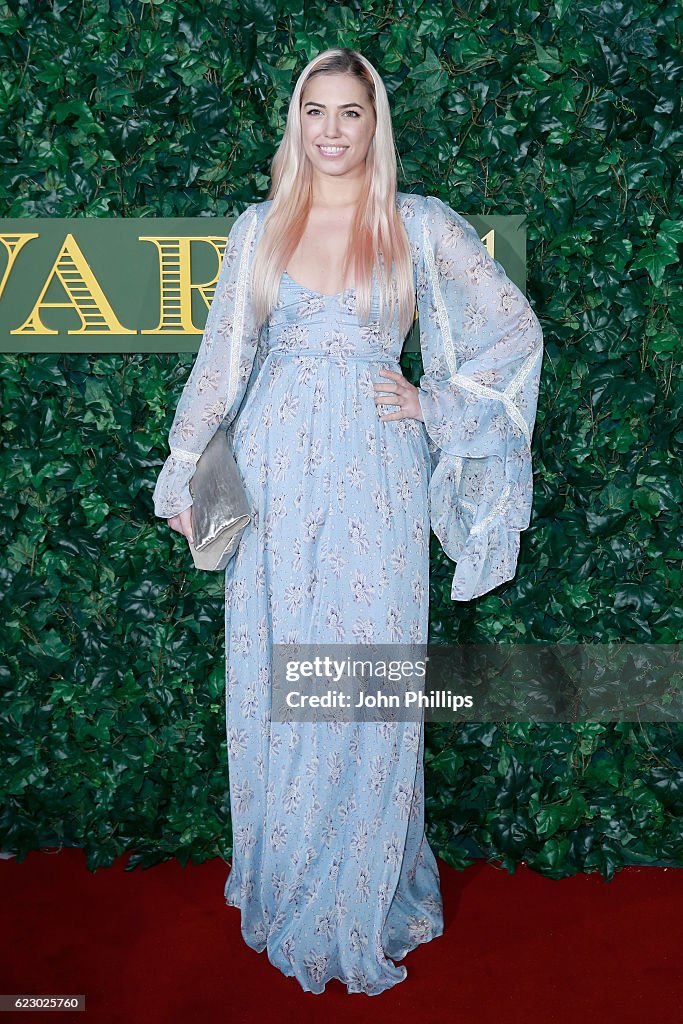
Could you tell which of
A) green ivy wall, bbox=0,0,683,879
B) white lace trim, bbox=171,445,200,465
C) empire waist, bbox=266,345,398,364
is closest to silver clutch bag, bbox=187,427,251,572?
white lace trim, bbox=171,445,200,465

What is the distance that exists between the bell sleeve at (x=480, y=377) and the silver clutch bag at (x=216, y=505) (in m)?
0.43

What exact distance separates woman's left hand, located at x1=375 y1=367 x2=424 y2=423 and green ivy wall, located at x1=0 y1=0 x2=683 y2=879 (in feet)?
1.36

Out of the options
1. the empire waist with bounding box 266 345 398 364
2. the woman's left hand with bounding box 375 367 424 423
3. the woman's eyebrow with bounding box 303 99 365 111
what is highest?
the woman's eyebrow with bounding box 303 99 365 111

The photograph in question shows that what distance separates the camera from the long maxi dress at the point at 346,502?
6.58 ft

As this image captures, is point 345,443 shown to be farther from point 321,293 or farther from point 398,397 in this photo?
point 321,293

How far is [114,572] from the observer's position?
2.53m

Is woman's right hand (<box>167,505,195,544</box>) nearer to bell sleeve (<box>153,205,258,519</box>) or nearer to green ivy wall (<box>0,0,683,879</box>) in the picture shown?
bell sleeve (<box>153,205,258,519</box>)

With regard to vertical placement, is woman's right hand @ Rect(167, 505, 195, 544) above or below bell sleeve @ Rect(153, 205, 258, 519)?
below

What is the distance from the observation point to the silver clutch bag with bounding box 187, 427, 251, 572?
1.98m

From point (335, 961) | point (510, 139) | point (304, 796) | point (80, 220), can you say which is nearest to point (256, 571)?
point (304, 796)

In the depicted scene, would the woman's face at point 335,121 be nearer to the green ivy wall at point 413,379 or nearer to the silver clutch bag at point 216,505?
the green ivy wall at point 413,379

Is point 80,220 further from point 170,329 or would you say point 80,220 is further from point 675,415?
point 675,415

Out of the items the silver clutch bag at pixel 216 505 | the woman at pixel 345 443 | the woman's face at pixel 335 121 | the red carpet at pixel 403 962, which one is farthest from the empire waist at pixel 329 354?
the red carpet at pixel 403 962

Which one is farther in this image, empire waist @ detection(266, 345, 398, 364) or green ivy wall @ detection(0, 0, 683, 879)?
green ivy wall @ detection(0, 0, 683, 879)
